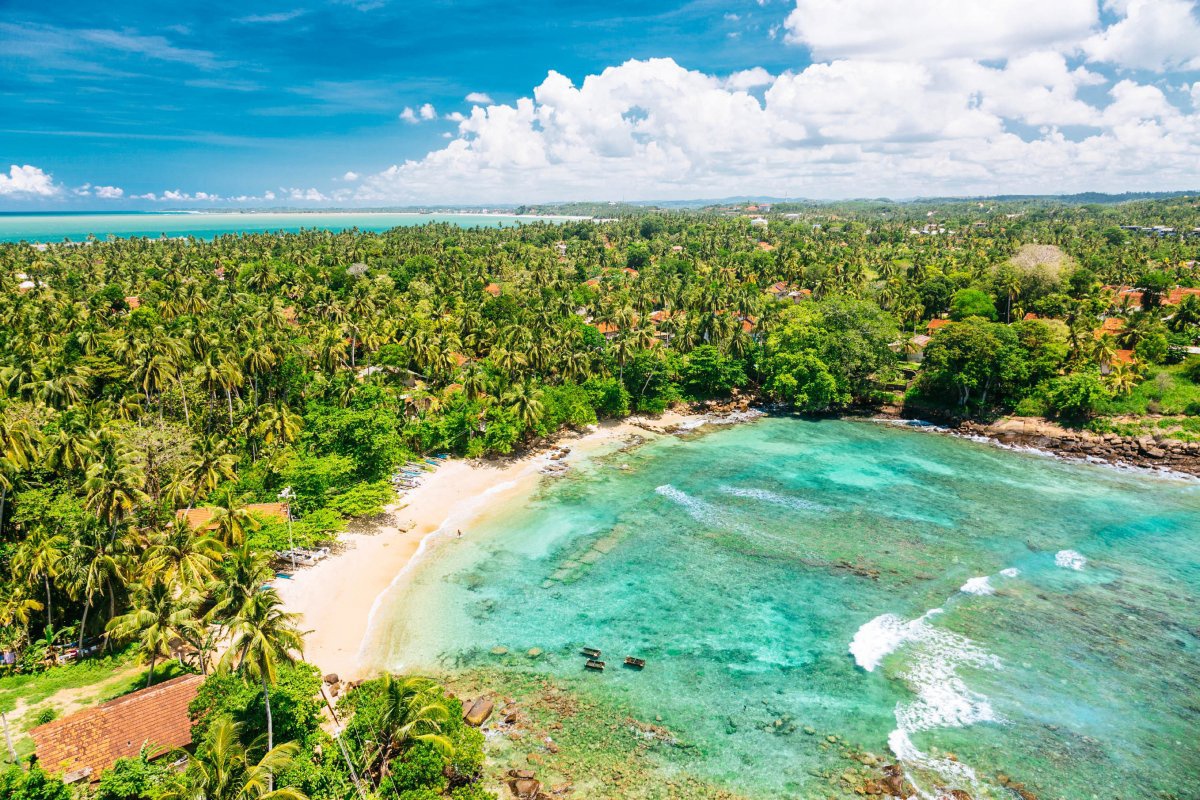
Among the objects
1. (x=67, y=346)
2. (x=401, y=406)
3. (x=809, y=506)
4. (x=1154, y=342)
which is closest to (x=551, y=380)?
(x=401, y=406)

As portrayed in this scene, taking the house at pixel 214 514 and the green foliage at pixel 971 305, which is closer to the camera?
the house at pixel 214 514

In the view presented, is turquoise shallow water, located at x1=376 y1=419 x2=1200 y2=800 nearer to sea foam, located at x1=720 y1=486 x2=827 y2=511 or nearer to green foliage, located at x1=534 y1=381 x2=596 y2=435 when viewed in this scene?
sea foam, located at x1=720 y1=486 x2=827 y2=511

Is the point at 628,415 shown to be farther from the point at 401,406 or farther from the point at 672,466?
the point at 401,406

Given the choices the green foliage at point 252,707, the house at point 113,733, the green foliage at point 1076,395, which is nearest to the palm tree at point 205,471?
the house at point 113,733

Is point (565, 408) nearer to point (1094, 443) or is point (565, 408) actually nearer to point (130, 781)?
point (130, 781)

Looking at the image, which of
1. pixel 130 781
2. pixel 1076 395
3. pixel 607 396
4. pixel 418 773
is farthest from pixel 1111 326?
pixel 130 781

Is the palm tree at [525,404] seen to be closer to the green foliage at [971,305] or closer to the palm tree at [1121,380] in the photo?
the palm tree at [1121,380]

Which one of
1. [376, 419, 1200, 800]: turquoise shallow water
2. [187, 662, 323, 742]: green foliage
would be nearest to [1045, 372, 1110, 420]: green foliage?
[376, 419, 1200, 800]: turquoise shallow water
